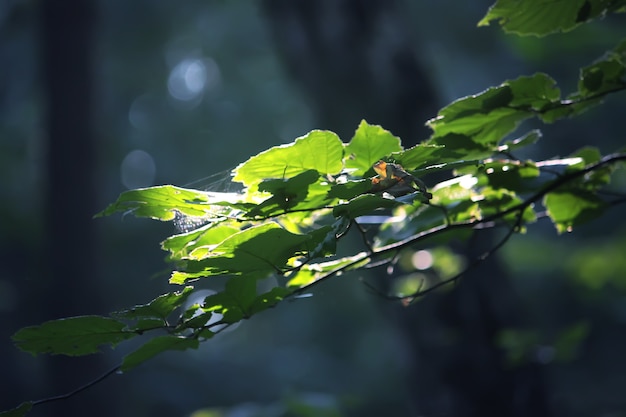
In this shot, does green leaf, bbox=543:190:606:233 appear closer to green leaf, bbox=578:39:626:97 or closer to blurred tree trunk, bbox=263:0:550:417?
green leaf, bbox=578:39:626:97

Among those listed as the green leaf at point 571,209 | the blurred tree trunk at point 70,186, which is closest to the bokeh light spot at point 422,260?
the green leaf at point 571,209

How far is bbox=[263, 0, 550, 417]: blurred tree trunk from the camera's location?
188 cm

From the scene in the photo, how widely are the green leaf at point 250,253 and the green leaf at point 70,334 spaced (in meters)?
0.08

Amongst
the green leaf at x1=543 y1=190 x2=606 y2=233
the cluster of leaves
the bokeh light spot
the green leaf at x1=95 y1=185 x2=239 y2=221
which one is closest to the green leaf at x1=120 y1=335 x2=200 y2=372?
the cluster of leaves

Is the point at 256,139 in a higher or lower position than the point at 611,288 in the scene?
higher

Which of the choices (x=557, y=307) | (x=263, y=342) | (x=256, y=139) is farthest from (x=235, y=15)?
(x=557, y=307)

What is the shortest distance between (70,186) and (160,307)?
5.07m

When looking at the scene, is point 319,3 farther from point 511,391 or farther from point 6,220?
point 6,220

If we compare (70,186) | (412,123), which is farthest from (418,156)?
(70,186)

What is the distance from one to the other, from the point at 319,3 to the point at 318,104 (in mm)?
367

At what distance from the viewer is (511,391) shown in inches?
71.6

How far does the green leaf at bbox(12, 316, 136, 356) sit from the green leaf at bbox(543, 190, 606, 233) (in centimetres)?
57

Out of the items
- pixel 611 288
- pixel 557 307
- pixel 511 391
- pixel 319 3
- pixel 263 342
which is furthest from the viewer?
pixel 263 342

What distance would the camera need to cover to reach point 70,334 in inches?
24.5
